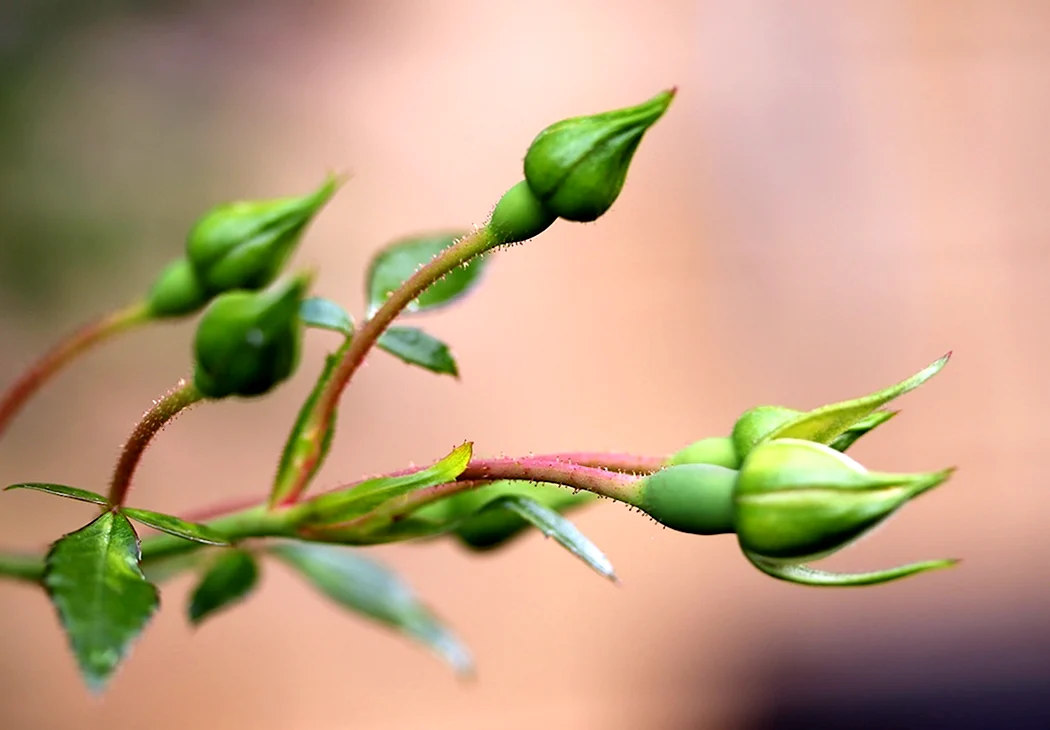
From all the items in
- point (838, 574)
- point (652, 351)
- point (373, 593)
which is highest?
point (652, 351)

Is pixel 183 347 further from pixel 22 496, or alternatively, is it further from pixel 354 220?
pixel 354 220

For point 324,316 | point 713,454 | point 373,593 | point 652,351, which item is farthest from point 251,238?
point 652,351

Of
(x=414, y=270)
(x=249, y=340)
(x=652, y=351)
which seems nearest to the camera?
(x=249, y=340)

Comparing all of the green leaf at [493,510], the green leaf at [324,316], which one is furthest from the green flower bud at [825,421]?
the green leaf at [324,316]

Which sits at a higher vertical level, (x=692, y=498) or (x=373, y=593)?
(x=692, y=498)

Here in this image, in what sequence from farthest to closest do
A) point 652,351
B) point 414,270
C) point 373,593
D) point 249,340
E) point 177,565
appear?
point 652,351 → point 373,593 → point 177,565 → point 414,270 → point 249,340

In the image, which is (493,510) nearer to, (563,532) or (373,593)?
(563,532)

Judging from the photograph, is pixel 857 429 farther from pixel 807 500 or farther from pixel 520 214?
pixel 520 214

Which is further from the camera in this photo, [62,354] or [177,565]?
[177,565]
